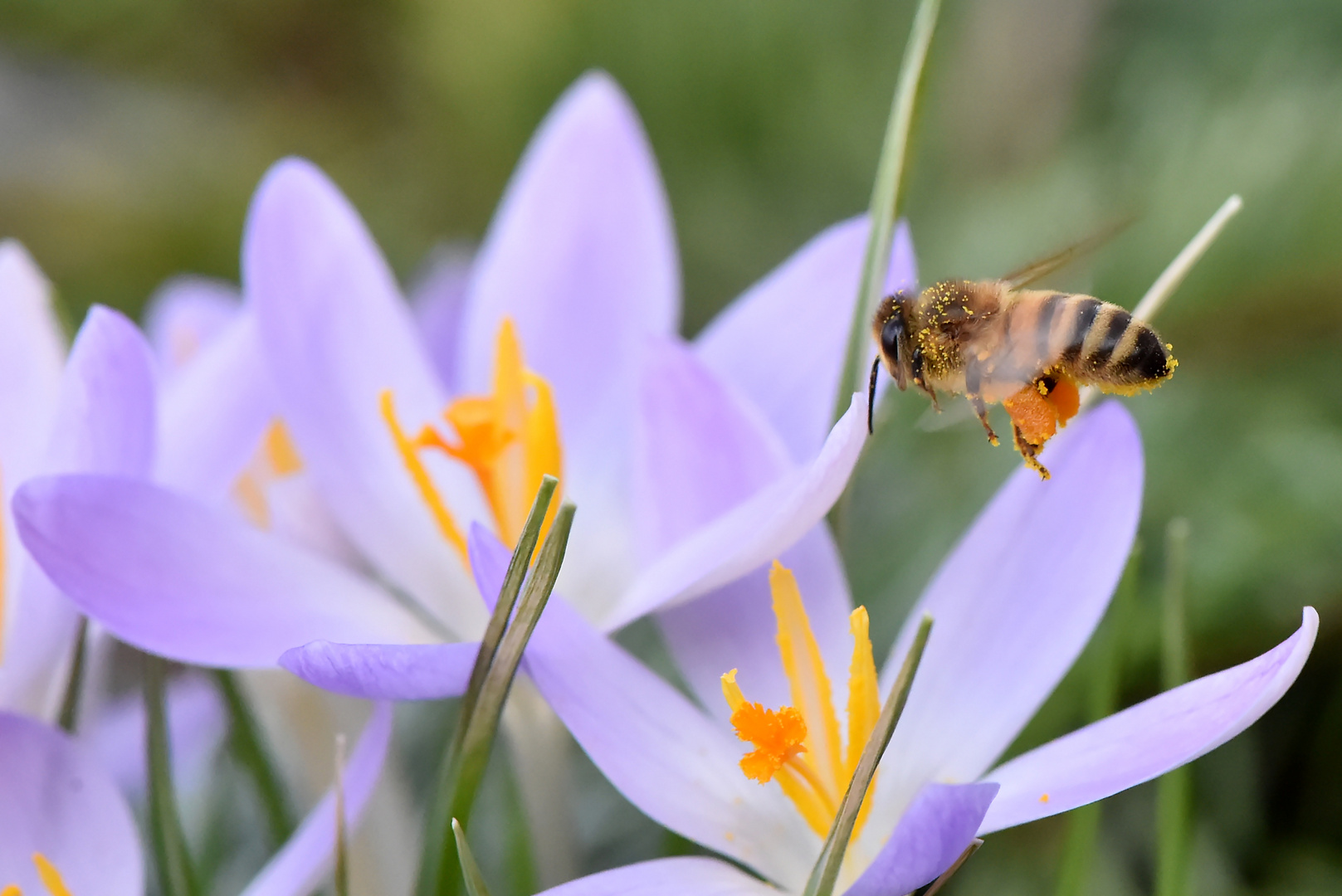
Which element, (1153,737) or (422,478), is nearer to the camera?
(1153,737)

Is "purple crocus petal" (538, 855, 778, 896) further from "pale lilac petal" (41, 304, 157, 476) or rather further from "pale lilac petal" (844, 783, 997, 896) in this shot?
"pale lilac petal" (41, 304, 157, 476)

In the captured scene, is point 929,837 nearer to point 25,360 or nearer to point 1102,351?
point 1102,351

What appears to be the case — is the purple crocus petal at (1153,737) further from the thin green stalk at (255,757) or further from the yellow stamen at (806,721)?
the thin green stalk at (255,757)

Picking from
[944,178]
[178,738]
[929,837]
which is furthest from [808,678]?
[944,178]

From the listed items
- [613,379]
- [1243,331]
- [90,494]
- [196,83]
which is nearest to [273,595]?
[90,494]

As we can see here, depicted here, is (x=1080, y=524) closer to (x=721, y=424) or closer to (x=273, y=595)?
(x=721, y=424)

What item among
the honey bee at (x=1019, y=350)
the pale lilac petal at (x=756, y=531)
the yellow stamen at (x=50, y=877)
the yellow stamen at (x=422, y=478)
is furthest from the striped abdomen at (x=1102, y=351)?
the yellow stamen at (x=50, y=877)

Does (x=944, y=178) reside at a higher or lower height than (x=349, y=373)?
higher
